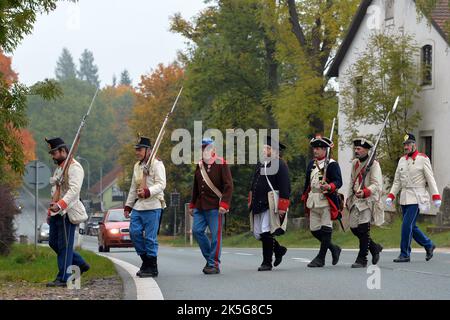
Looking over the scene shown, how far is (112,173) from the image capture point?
14838 centimetres

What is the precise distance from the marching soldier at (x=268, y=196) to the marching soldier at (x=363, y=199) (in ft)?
3.48

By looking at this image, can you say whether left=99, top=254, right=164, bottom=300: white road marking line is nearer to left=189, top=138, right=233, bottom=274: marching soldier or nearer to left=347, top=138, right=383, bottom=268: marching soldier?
left=189, top=138, right=233, bottom=274: marching soldier

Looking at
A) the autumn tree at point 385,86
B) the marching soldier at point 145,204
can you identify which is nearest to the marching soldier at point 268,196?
the marching soldier at point 145,204

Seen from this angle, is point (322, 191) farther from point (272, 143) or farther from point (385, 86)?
point (385, 86)

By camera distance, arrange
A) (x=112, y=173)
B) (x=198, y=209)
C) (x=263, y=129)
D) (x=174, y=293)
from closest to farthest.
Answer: (x=174, y=293)
(x=198, y=209)
(x=263, y=129)
(x=112, y=173)

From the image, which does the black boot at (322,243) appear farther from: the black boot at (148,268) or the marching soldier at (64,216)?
the marching soldier at (64,216)

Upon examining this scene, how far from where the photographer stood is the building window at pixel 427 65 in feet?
126

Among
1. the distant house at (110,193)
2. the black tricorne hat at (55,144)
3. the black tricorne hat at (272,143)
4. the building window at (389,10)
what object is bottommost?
the distant house at (110,193)

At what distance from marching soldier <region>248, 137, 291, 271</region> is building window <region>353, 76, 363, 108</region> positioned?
22.5 metres

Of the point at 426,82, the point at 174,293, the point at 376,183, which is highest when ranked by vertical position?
the point at 426,82

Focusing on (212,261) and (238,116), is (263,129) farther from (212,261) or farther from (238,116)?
(212,261)

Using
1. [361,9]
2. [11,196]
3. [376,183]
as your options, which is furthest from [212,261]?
[361,9]
